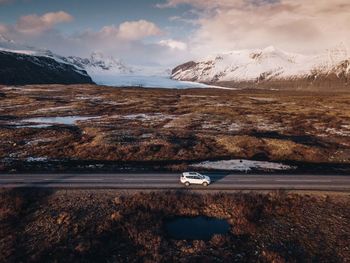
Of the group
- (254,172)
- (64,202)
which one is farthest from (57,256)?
(254,172)

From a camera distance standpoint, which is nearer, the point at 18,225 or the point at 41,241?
the point at 41,241

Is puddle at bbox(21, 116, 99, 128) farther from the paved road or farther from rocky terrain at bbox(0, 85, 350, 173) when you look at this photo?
the paved road

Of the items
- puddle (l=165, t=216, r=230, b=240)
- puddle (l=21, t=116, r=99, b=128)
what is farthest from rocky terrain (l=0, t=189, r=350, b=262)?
puddle (l=21, t=116, r=99, b=128)

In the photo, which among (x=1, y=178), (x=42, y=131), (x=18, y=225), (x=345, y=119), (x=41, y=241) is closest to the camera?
(x=41, y=241)

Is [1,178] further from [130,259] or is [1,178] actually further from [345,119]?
[345,119]

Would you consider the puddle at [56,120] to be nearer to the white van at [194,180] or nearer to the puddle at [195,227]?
the white van at [194,180]

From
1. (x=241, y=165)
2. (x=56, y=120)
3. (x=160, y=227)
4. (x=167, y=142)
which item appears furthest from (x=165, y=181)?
(x=56, y=120)
